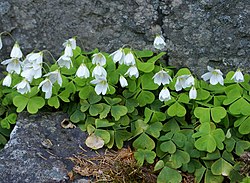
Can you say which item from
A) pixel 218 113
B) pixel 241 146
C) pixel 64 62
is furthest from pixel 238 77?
pixel 64 62

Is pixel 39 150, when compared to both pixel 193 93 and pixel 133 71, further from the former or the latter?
pixel 193 93

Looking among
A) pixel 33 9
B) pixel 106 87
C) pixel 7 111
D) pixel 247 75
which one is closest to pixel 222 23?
pixel 247 75

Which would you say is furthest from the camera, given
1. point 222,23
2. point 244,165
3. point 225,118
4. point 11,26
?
point 11,26

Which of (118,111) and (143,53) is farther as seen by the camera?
(143,53)

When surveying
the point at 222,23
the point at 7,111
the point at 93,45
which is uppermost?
the point at 222,23

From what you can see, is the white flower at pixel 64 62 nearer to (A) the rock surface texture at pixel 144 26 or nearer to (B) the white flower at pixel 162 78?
(A) the rock surface texture at pixel 144 26

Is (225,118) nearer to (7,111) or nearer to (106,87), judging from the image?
(106,87)
